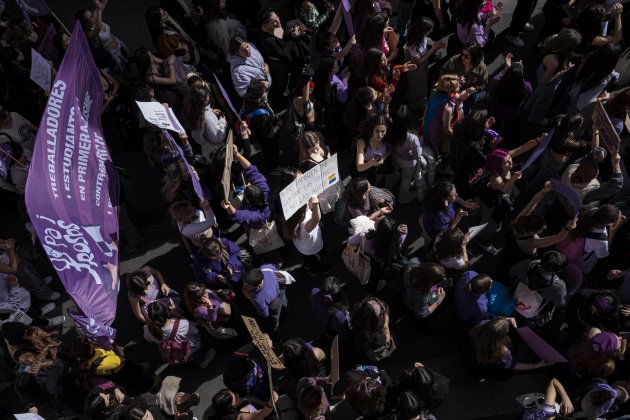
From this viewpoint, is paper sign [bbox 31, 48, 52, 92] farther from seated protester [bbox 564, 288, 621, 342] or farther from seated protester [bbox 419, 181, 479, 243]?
seated protester [bbox 564, 288, 621, 342]

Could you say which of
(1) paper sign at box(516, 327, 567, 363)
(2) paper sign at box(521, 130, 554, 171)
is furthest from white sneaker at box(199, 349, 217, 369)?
(2) paper sign at box(521, 130, 554, 171)

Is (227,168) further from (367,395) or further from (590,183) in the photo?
(590,183)

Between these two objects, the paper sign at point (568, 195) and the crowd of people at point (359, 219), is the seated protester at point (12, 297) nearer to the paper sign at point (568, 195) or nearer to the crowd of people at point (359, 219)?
the crowd of people at point (359, 219)

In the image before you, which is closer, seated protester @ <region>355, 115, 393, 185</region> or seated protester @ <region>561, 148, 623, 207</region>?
seated protester @ <region>561, 148, 623, 207</region>

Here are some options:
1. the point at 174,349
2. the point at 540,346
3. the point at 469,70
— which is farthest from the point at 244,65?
the point at 540,346

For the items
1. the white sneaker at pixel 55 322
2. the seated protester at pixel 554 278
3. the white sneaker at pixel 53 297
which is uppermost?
the seated protester at pixel 554 278

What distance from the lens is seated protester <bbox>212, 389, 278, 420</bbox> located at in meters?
4.99

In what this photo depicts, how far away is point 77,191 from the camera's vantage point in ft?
16.4

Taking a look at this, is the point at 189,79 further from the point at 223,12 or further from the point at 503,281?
the point at 503,281

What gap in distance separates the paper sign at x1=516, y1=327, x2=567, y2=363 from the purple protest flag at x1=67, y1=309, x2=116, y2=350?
3.88 metres

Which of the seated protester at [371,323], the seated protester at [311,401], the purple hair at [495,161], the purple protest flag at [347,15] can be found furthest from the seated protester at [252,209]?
the purple protest flag at [347,15]

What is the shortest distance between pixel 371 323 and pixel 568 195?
8.45 ft

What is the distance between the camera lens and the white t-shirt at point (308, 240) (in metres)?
6.18

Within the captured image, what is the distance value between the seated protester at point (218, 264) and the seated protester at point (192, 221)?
149 millimetres
